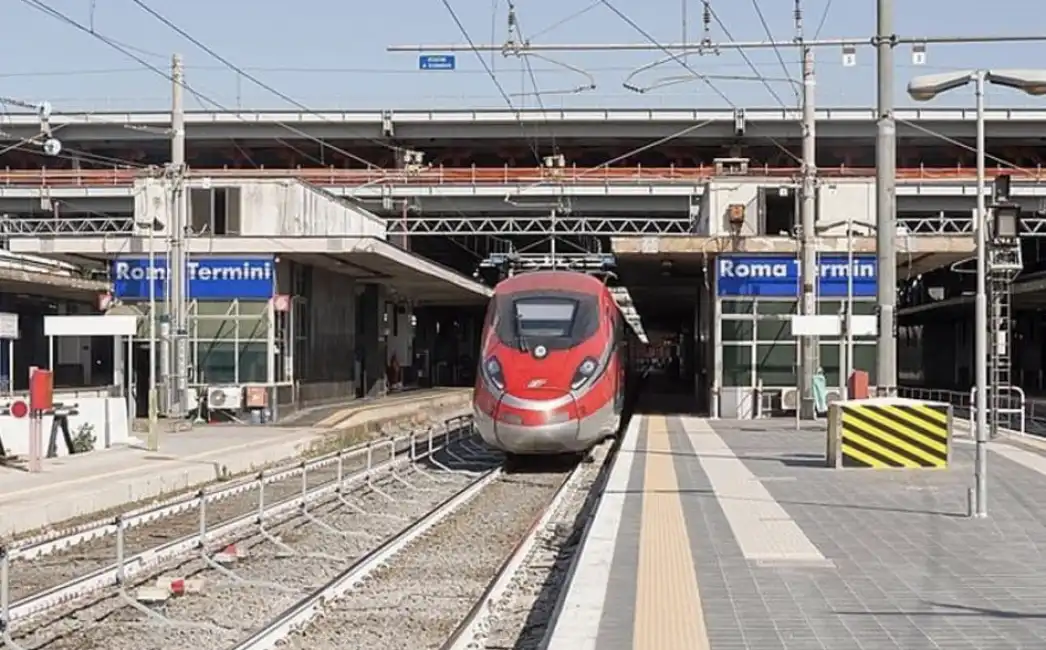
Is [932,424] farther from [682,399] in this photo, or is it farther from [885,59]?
[682,399]

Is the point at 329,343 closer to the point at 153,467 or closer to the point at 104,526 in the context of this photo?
the point at 153,467

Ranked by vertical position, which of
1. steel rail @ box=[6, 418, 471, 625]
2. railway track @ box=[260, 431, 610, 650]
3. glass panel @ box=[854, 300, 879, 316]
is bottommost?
railway track @ box=[260, 431, 610, 650]

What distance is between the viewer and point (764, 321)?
35.2m

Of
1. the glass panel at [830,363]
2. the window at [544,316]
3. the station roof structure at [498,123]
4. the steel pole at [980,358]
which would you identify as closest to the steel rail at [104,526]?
the window at [544,316]

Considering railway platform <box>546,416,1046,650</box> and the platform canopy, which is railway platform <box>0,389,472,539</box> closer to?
the platform canopy

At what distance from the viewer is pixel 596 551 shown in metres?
11.8

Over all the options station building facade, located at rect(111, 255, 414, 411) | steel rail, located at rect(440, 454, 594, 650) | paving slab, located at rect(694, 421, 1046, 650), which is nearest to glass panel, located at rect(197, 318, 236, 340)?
station building facade, located at rect(111, 255, 414, 411)

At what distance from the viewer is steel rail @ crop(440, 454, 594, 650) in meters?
9.83

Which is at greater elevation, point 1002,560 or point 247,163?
point 247,163

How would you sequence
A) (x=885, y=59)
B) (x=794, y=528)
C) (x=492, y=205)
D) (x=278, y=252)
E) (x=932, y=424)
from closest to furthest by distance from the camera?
(x=794, y=528), (x=932, y=424), (x=885, y=59), (x=278, y=252), (x=492, y=205)

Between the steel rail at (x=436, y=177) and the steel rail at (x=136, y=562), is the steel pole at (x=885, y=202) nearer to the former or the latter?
the steel rail at (x=136, y=562)

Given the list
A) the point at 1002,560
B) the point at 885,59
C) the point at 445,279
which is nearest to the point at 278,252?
the point at 445,279

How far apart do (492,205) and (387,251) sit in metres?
28.4

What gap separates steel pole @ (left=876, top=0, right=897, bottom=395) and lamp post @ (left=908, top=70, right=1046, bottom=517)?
13.9 ft
